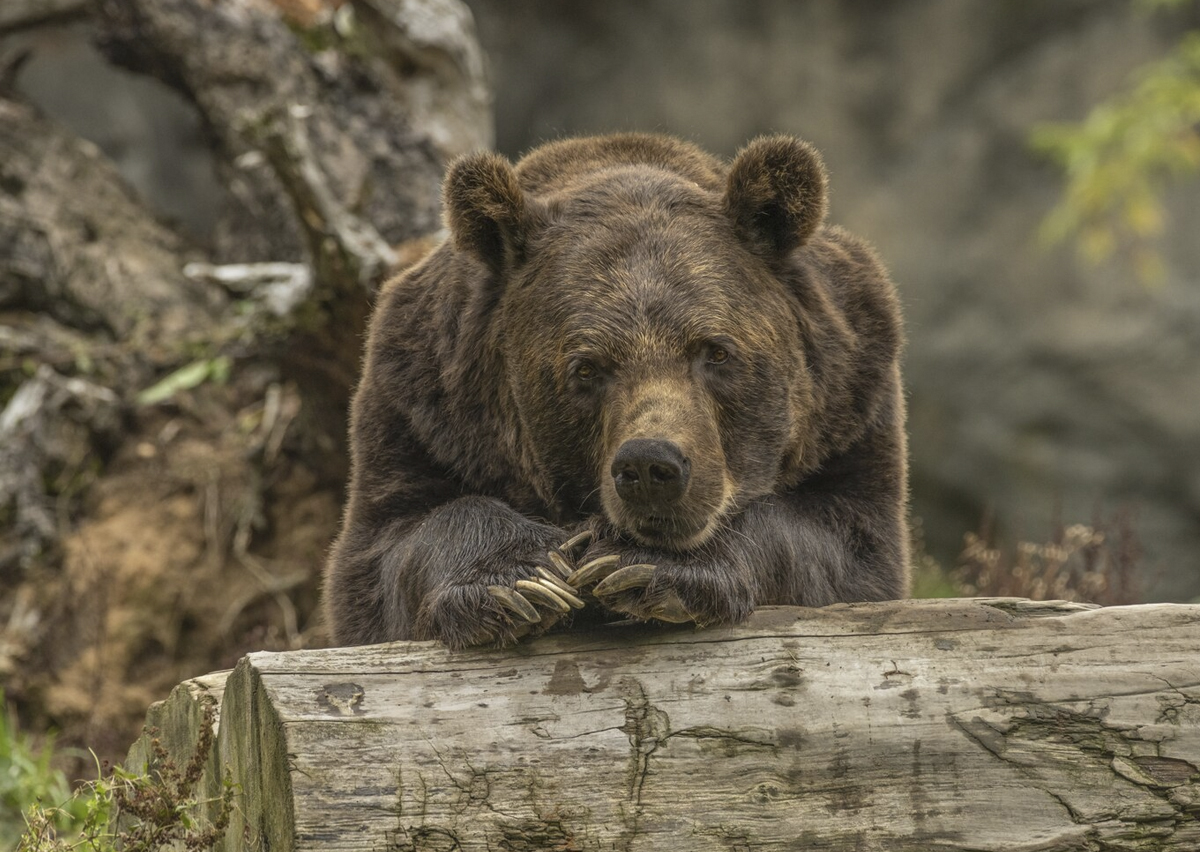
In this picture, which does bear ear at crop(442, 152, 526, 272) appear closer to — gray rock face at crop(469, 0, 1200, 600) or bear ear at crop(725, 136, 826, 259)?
bear ear at crop(725, 136, 826, 259)

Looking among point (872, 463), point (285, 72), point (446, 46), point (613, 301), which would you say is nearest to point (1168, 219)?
Answer: point (446, 46)

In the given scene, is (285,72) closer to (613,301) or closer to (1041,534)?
(613,301)

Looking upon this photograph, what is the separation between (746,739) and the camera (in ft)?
10.4

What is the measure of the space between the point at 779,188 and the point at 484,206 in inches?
35.7

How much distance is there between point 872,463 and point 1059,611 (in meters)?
1.21

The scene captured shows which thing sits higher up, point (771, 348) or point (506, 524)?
point (771, 348)

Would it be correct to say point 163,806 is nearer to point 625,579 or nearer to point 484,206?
point 625,579

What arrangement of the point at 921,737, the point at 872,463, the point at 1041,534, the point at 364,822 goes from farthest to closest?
the point at 1041,534 < the point at 872,463 < the point at 921,737 < the point at 364,822

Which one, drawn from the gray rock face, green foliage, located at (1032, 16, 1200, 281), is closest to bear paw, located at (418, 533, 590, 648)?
green foliage, located at (1032, 16, 1200, 281)

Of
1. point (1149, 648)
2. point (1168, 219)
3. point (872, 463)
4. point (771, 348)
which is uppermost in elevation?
point (1168, 219)

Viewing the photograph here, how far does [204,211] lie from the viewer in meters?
15.0

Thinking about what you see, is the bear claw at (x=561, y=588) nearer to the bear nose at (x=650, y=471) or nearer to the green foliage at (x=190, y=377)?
the bear nose at (x=650, y=471)

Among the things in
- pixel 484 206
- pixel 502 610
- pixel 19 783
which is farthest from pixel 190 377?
pixel 502 610

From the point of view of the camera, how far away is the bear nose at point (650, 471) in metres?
3.43
